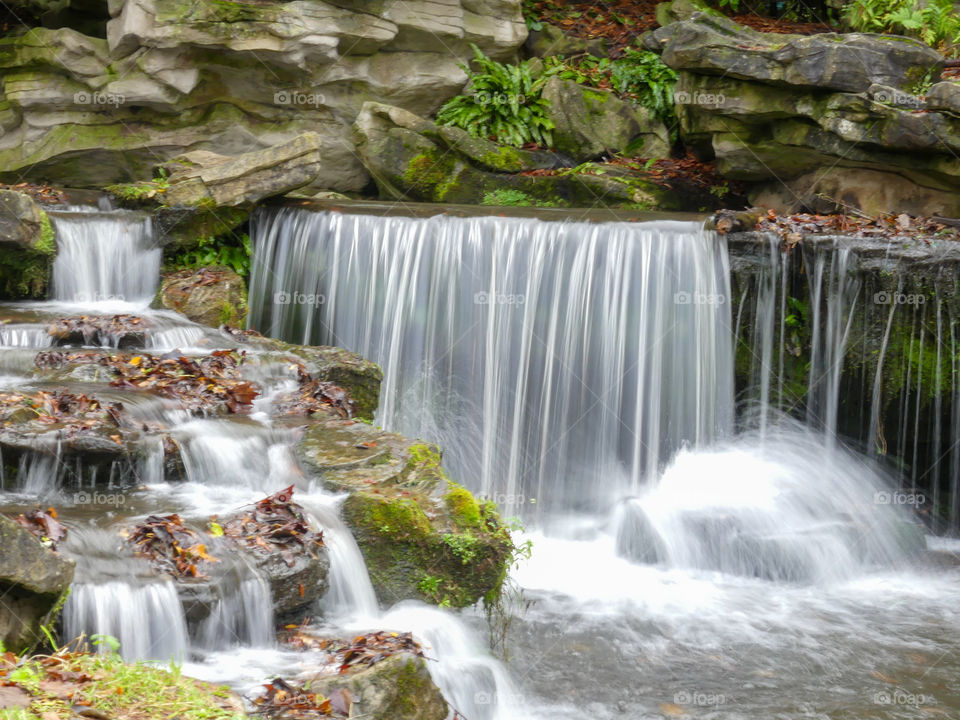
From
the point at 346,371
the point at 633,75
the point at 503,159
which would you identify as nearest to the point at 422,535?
the point at 346,371

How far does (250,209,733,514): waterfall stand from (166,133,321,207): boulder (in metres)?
1.41

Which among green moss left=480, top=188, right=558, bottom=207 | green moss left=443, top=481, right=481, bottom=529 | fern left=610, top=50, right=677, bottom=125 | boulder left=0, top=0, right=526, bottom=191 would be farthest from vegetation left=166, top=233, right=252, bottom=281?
fern left=610, top=50, right=677, bottom=125

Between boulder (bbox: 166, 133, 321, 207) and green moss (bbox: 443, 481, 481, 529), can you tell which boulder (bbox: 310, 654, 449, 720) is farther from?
boulder (bbox: 166, 133, 321, 207)

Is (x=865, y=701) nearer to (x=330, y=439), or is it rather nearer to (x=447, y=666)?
(x=447, y=666)

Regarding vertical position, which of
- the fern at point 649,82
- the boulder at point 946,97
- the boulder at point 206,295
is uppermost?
the fern at point 649,82

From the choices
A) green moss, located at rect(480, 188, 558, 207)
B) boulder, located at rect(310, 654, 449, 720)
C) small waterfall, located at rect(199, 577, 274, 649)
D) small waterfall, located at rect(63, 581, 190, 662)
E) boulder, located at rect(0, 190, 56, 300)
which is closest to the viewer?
boulder, located at rect(310, 654, 449, 720)

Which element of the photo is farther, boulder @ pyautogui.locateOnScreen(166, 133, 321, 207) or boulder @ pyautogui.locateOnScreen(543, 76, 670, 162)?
boulder @ pyautogui.locateOnScreen(543, 76, 670, 162)

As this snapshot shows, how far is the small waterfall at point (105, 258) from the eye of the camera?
929 cm

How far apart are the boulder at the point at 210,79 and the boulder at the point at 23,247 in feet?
10.3

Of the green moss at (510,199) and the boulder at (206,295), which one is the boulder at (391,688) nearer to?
the boulder at (206,295)

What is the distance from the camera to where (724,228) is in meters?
9.12

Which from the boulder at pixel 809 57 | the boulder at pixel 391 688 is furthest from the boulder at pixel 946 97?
the boulder at pixel 391 688

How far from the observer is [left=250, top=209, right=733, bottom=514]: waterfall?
893 cm

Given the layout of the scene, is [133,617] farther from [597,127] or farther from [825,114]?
[597,127]
